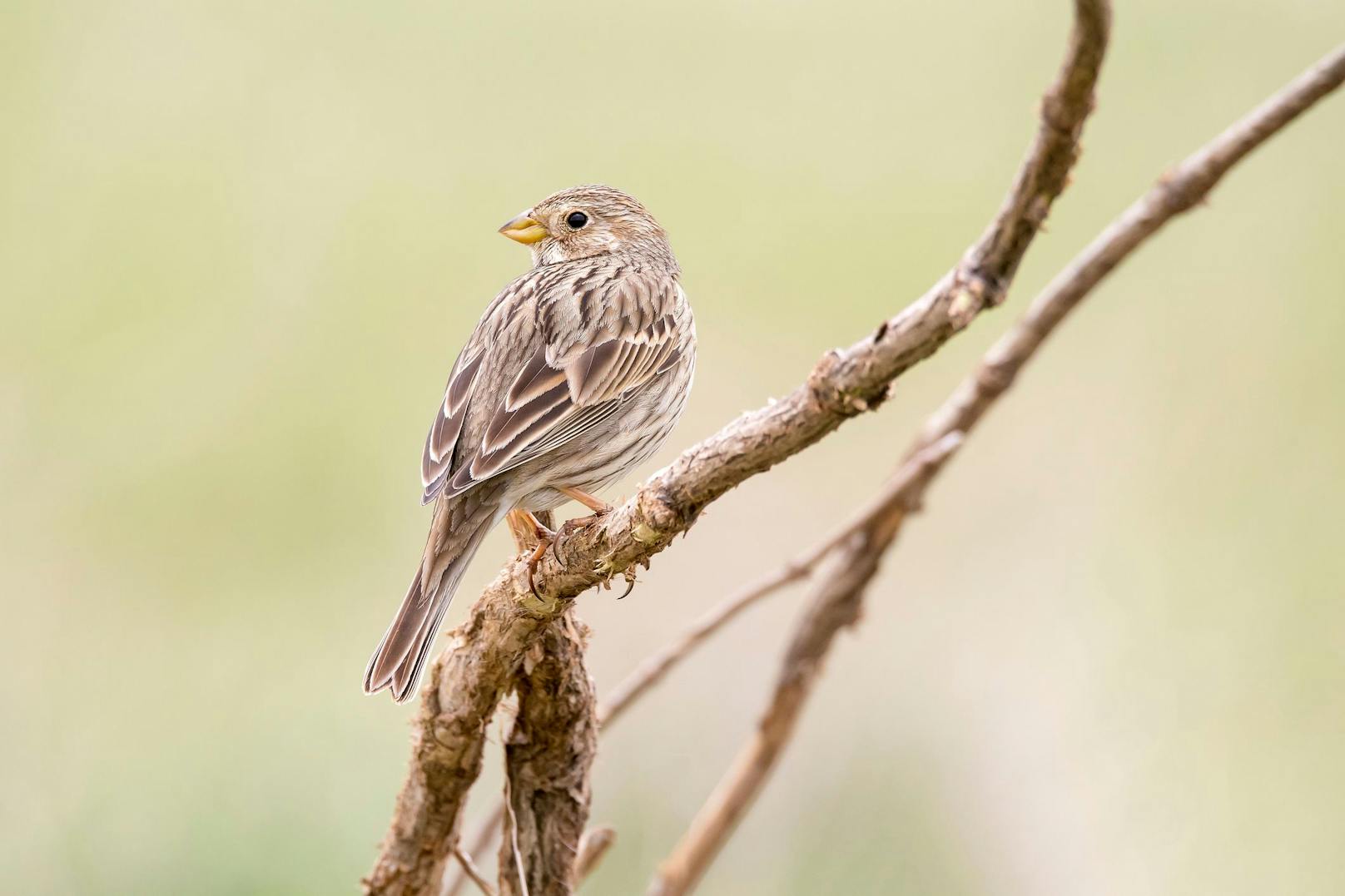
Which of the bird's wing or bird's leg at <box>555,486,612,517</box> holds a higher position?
the bird's wing

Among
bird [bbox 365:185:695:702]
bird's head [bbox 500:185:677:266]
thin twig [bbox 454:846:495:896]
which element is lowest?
thin twig [bbox 454:846:495:896]

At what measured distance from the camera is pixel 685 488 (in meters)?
2.21

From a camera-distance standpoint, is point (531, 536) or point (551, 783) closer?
point (551, 783)

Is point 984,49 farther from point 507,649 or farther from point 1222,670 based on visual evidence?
point 507,649

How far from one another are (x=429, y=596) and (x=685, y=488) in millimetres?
1215

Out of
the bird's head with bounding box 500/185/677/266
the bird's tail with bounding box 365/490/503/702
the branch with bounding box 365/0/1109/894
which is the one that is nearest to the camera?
the branch with bounding box 365/0/1109/894

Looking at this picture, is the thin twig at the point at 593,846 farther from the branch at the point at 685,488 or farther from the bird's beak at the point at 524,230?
the bird's beak at the point at 524,230

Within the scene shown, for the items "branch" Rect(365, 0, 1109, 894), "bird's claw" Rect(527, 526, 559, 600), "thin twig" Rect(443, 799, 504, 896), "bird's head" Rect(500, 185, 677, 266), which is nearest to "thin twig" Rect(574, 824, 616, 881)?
"thin twig" Rect(443, 799, 504, 896)

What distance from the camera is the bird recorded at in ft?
10.6

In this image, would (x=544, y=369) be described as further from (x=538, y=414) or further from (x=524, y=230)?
(x=524, y=230)

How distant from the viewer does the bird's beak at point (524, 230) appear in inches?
174

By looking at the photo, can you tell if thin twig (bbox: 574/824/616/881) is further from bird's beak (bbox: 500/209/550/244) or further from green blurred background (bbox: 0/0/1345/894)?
bird's beak (bbox: 500/209/550/244)

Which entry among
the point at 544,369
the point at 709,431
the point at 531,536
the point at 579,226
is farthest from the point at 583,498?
the point at 709,431

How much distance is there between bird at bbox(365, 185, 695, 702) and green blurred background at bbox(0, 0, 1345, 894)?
4.99 ft
